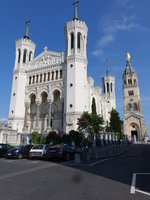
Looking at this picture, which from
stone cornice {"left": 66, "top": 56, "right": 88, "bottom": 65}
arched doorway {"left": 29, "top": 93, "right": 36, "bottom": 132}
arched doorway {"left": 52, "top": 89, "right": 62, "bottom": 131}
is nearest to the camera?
stone cornice {"left": 66, "top": 56, "right": 88, "bottom": 65}

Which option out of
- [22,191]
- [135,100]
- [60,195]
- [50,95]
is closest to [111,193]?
[60,195]

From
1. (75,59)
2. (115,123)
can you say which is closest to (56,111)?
(75,59)

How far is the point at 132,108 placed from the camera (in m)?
66.9

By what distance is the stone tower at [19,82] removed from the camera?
36.8 metres

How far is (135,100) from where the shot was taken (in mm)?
67812

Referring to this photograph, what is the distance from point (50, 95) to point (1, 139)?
13.1 m

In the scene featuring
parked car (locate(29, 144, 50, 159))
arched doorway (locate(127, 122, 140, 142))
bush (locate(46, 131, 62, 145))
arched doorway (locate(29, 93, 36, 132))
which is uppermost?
arched doorway (locate(29, 93, 36, 132))

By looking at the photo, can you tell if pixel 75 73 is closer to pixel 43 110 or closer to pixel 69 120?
pixel 69 120

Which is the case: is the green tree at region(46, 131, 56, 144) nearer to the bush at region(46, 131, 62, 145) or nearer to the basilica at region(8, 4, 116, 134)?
the bush at region(46, 131, 62, 145)

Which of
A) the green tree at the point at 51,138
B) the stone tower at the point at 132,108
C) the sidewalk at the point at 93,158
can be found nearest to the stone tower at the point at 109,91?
the stone tower at the point at 132,108

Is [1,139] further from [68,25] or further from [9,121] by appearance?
[68,25]

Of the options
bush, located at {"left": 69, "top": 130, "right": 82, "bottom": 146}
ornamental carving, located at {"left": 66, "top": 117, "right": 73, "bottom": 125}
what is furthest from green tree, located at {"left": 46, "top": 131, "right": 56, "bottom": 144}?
ornamental carving, located at {"left": 66, "top": 117, "right": 73, "bottom": 125}

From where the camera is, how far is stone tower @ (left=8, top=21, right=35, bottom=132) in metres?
36.8

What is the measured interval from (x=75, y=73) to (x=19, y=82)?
14.5 meters
